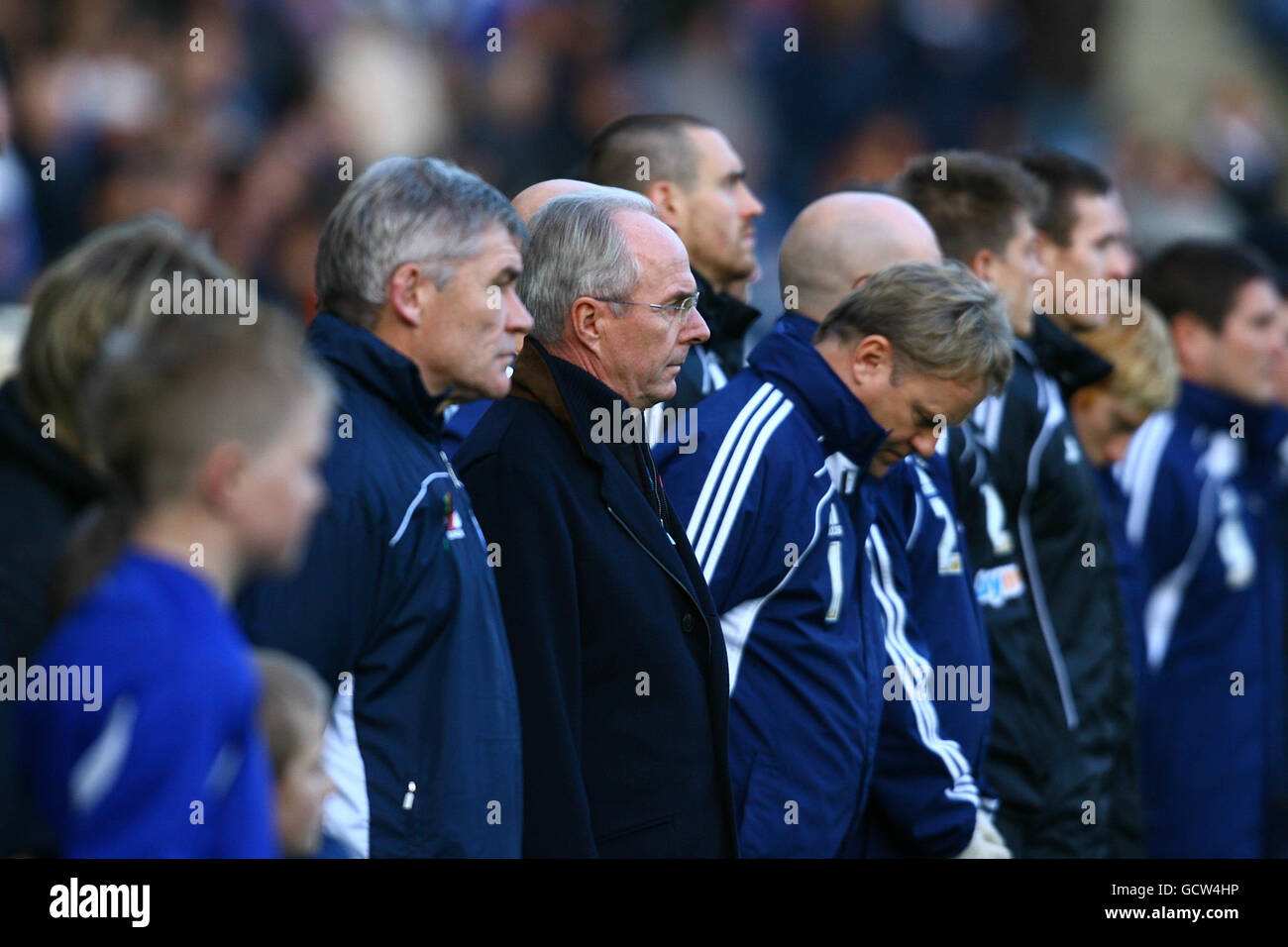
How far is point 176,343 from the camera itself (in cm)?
197

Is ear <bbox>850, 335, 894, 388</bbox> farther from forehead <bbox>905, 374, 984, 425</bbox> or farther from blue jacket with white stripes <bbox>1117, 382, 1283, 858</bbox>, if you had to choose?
blue jacket with white stripes <bbox>1117, 382, 1283, 858</bbox>

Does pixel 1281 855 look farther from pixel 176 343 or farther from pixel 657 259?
pixel 176 343

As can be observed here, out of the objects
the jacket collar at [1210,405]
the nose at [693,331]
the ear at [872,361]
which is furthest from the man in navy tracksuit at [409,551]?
the jacket collar at [1210,405]

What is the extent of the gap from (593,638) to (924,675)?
107 cm

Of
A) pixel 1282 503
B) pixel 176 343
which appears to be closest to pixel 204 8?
pixel 1282 503

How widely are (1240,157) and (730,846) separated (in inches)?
366

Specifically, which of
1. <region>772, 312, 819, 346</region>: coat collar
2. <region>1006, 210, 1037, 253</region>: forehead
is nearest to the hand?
<region>772, 312, 819, 346</region>: coat collar

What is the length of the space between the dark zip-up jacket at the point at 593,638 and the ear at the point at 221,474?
3.70 feet

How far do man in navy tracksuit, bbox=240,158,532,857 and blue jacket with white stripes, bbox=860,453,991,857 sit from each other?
1182 millimetres

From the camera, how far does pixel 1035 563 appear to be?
4.90m

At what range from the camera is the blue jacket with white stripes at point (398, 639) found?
9.02 feet

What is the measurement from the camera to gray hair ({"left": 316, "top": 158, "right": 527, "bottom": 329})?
3061mm

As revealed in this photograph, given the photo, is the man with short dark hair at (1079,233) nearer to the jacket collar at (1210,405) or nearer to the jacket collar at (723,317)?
the jacket collar at (1210,405)

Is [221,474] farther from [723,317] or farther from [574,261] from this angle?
[723,317]
